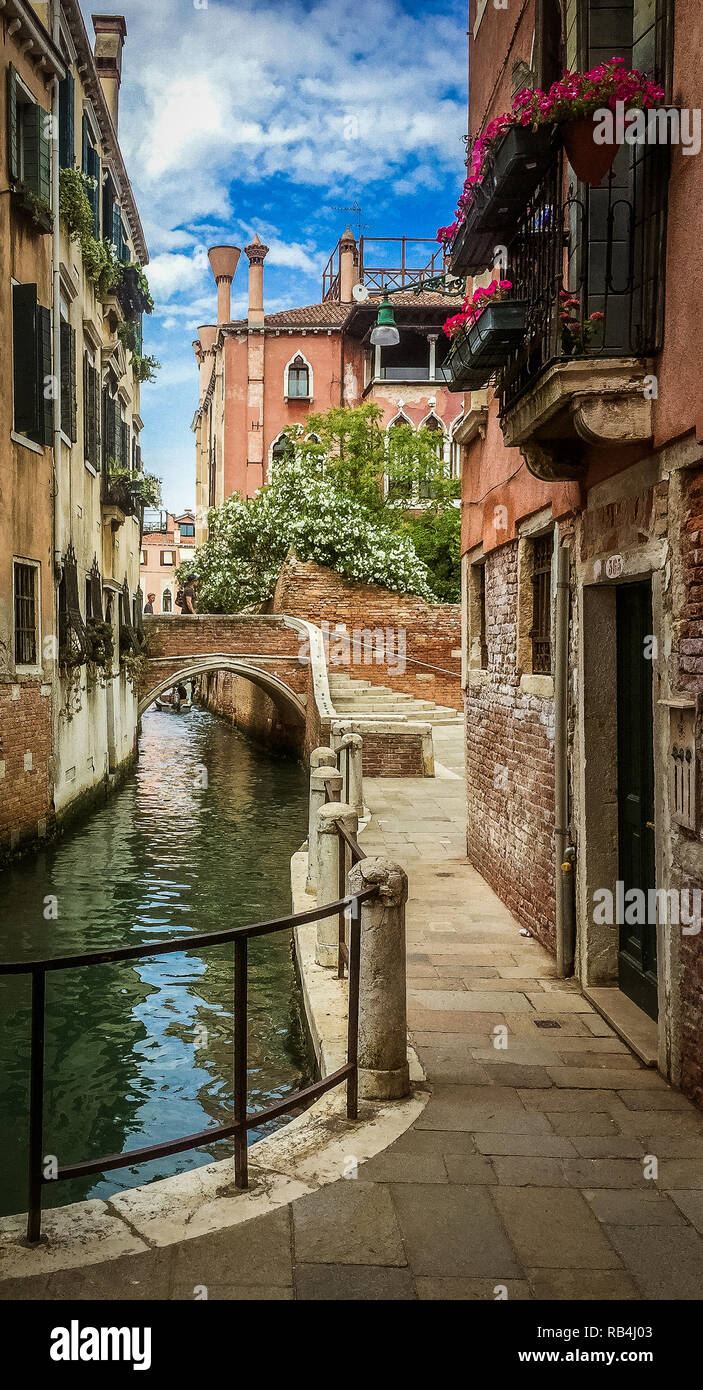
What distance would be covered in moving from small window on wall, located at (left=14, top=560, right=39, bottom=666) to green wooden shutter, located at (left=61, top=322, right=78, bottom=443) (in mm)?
2298

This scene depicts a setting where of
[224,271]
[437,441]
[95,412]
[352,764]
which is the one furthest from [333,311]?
[352,764]

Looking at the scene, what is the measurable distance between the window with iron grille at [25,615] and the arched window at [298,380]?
2695 centimetres

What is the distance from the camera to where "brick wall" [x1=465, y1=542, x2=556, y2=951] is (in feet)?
21.3

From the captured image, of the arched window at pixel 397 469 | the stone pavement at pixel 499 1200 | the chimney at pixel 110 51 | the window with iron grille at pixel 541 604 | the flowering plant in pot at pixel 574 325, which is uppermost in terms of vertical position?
the chimney at pixel 110 51

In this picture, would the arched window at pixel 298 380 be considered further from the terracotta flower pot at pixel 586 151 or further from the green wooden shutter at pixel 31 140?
the terracotta flower pot at pixel 586 151

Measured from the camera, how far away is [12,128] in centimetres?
1096

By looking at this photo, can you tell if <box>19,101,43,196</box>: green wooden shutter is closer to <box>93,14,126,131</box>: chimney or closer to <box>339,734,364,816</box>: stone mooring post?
<box>339,734,364,816</box>: stone mooring post

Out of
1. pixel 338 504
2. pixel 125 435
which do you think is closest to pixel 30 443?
pixel 125 435

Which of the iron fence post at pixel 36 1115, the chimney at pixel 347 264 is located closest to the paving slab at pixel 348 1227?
the iron fence post at pixel 36 1115

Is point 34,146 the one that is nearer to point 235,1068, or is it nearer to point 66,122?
point 66,122

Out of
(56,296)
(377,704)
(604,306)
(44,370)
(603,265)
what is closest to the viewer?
(604,306)

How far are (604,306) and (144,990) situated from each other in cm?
598

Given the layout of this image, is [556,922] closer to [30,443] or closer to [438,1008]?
[438,1008]

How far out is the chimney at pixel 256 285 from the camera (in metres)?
36.7
